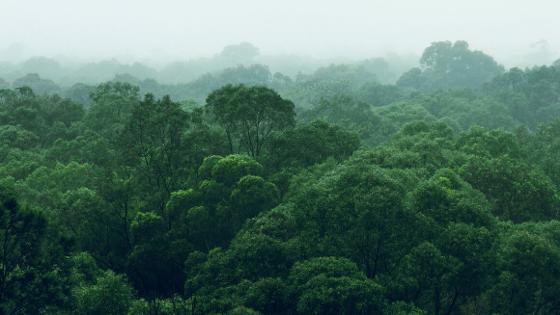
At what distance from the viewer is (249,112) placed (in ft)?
136

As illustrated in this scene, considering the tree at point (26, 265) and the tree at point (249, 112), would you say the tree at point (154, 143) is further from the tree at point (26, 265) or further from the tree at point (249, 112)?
the tree at point (26, 265)

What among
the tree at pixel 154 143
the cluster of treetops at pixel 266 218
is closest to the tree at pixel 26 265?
the cluster of treetops at pixel 266 218

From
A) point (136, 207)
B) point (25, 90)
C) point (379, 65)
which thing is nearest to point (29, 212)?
point (136, 207)

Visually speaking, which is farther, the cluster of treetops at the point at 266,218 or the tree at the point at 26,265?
the cluster of treetops at the point at 266,218

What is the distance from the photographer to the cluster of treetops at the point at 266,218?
23.0m

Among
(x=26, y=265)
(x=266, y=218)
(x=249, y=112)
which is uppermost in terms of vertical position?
(x=249, y=112)

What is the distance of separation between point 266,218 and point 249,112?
14429mm

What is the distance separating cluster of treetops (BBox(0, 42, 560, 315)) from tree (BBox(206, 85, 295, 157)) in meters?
0.12

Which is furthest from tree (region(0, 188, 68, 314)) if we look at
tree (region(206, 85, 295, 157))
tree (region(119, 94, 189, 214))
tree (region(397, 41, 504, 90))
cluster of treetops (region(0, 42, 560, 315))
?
tree (region(397, 41, 504, 90))

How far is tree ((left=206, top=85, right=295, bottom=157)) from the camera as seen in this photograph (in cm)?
4169

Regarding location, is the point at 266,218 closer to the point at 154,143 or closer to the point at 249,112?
the point at 154,143

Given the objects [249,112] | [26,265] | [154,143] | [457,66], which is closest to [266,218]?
[26,265]

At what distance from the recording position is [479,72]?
138250 mm

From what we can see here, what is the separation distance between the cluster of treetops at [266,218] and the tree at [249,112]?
0.39 feet
